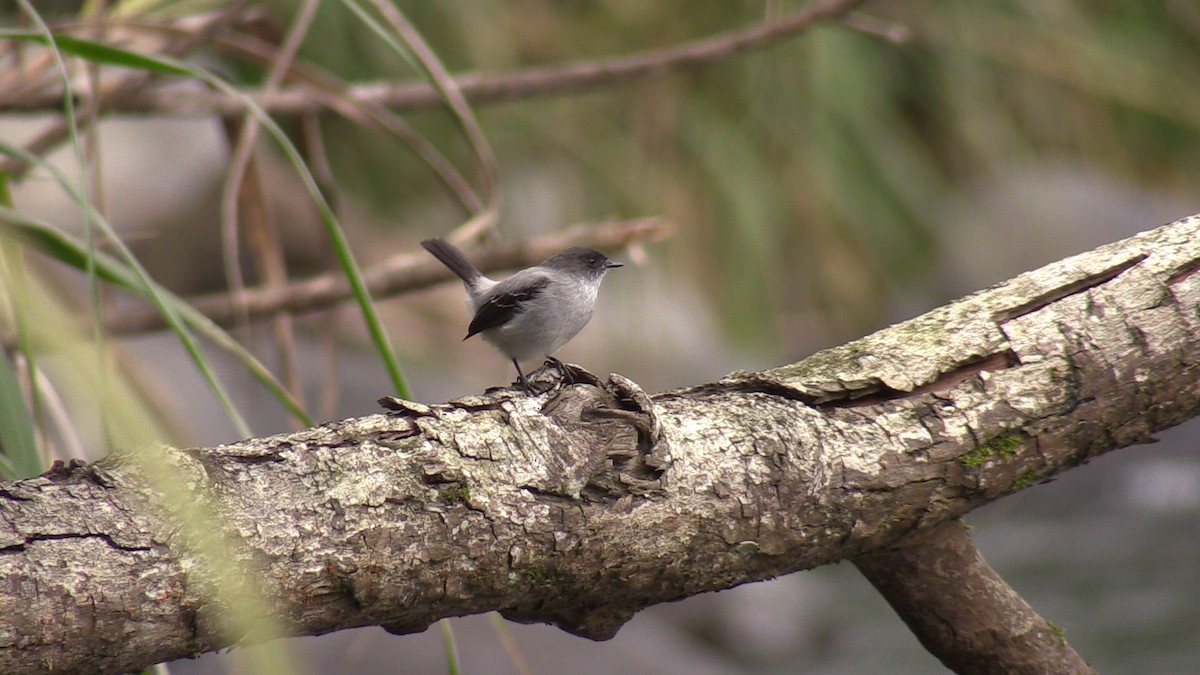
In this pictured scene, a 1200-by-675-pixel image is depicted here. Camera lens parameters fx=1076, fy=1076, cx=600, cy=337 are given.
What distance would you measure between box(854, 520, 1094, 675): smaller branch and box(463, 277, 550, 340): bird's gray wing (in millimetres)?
916

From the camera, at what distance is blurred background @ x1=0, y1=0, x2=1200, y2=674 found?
564 centimetres

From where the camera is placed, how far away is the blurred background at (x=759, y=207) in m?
5.64

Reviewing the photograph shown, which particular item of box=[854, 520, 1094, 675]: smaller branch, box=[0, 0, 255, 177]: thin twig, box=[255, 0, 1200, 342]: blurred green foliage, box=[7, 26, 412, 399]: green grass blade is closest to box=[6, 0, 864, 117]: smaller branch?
box=[0, 0, 255, 177]: thin twig

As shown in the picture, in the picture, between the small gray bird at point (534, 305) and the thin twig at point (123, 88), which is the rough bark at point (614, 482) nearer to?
the small gray bird at point (534, 305)

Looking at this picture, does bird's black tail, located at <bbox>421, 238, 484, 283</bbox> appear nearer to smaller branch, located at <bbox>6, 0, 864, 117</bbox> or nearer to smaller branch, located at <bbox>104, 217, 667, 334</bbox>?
smaller branch, located at <bbox>104, 217, 667, 334</bbox>

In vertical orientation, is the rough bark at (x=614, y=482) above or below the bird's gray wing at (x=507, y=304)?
below

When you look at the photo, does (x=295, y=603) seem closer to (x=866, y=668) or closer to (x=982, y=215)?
(x=866, y=668)

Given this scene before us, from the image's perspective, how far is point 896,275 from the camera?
6.59 meters

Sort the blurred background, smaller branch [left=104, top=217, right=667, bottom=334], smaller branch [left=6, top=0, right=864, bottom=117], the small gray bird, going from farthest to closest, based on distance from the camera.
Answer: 1. the blurred background
2. smaller branch [left=6, top=0, right=864, bottom=117]
3. smaller branch [left=104, top=217, right=667, bottom=334]
4. the small gray bird

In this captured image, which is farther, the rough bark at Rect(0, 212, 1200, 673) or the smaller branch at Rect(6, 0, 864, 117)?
the smaller branch at Rect(6, 0, 864, 117)

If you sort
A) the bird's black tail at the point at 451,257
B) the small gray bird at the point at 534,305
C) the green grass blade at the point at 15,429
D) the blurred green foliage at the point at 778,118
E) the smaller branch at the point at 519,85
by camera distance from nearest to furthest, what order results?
the green grass blade at the point at 15,429, the small gray bird at the point at 534,305, the bird's black tail at the point at 451,257, the smaller branch at the point at 519,85, the blurred green foliage at the point at 778,118

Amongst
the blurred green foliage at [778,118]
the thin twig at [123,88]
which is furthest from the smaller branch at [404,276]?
the blurred green foliage at [778,118]

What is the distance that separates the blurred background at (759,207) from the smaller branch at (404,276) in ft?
8.79

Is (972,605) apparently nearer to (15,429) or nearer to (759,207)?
(15,429)
